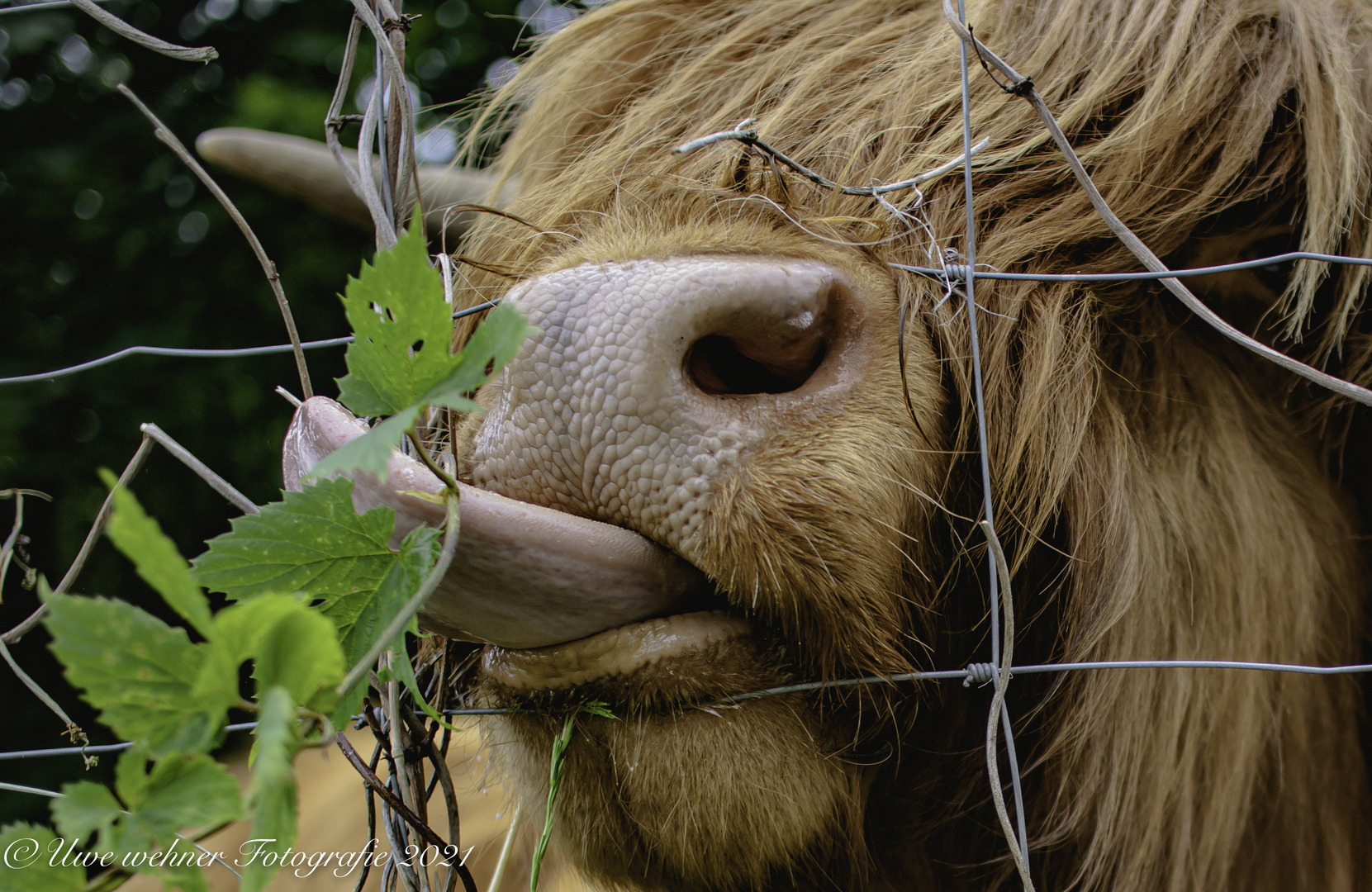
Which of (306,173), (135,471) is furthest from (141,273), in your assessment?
(135,471)

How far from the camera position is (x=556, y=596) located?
0.66 m

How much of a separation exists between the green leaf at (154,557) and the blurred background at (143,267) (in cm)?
228

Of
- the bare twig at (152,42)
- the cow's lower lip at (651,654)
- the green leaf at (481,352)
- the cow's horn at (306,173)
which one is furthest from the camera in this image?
the cow's horn at (306,173)

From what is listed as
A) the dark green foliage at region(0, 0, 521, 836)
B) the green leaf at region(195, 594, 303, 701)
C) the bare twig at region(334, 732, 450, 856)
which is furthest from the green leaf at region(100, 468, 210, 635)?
the dark green foliage at region(0, 0, 521, 836)

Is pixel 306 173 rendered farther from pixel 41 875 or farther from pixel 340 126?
pixel 41 875

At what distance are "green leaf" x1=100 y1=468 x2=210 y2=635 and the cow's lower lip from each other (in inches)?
14.5

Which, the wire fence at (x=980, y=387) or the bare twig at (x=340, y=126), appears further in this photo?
the bare twig at (x=340, y=126)

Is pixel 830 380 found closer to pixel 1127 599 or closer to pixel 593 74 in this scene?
pixel 1127 599

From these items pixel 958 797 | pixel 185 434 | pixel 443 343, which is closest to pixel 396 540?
pixel 443 343

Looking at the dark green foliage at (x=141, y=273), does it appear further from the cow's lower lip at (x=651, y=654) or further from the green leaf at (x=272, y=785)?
the green leaf at (x=272, y=785)

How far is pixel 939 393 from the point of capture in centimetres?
81

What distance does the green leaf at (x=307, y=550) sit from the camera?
20.0 inches

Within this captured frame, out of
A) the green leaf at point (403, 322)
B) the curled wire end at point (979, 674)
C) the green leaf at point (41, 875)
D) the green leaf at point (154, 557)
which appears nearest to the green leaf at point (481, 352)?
the green leaf at point (403, 322)

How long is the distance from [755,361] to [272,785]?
491 millimetres
